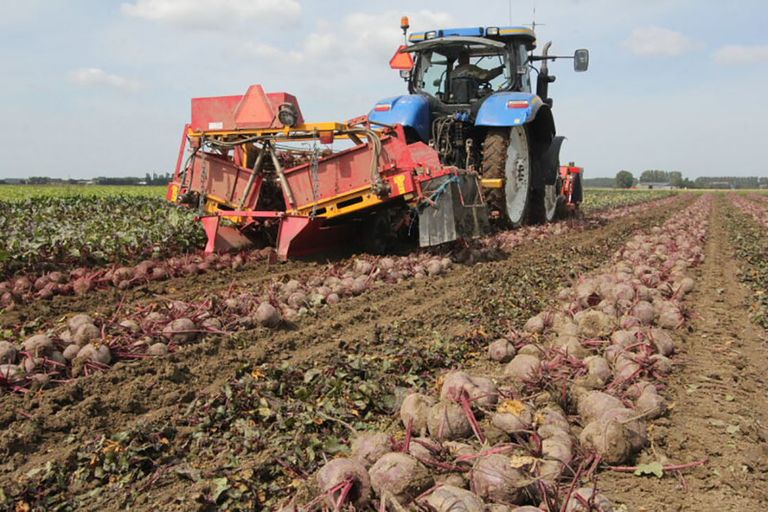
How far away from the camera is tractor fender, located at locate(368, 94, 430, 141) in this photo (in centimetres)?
961

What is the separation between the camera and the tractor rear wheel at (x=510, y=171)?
30.7 ft

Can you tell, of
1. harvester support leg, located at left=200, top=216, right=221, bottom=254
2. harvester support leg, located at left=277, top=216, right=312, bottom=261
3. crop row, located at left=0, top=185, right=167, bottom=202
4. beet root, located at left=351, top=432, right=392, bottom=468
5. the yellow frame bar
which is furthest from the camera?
crop row, located at left=0, top=185, right=167, bottom=202

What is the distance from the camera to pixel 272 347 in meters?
4.42

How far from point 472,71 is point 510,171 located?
1912 mm

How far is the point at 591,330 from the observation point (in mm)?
4316

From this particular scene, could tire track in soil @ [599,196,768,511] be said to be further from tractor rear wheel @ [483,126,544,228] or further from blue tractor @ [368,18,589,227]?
blue tractor @ [368,18,589,227]

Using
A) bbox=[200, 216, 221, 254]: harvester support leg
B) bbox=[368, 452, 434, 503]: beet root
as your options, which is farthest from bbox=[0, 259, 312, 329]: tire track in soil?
bbox=[368, 452, 434, 503]: beet root

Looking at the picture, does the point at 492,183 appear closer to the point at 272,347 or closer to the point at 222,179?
the point at 222,179

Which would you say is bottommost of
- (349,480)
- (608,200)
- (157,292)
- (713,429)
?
(713,429)

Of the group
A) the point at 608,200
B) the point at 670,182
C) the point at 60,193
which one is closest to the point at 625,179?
the point at 670,182

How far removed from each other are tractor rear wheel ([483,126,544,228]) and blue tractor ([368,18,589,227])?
0.05ft

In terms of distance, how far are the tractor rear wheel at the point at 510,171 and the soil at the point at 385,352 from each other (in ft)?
8.91

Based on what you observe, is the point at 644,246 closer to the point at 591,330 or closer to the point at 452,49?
the point at 452,49

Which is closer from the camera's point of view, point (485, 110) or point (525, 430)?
point (525, 430)
